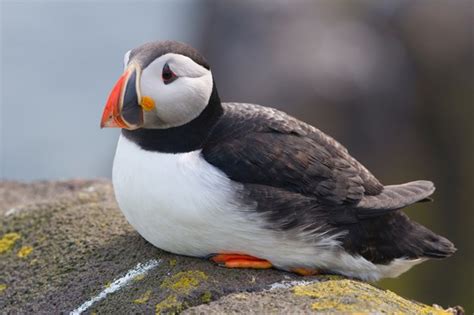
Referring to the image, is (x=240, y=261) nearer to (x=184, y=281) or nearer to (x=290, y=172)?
(x=184, y=281)

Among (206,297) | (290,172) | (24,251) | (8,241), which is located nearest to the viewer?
(206,297)

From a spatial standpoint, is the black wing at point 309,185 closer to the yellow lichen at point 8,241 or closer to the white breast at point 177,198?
the white breast at point 177,198

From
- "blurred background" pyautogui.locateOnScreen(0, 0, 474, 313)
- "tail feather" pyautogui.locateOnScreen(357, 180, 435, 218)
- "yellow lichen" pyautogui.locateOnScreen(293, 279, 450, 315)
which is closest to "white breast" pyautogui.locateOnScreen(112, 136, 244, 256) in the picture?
"yellow lichen" pyautogui.locateOnScreen(293, 279, 450, 315)

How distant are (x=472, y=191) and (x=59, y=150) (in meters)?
8.86

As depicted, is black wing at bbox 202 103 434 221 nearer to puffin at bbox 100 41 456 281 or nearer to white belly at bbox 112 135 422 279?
puffin at bbox 100 41 456 281

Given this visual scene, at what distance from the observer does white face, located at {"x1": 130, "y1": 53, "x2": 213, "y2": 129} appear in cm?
396

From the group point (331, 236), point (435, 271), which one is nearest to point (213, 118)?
point (331, 236)

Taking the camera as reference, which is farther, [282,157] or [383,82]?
[383,82]

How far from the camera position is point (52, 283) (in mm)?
4305

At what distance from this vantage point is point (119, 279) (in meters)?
4.16

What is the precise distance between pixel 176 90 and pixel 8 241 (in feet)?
5.02

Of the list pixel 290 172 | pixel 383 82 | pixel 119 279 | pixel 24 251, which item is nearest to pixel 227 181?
pixel 290 172

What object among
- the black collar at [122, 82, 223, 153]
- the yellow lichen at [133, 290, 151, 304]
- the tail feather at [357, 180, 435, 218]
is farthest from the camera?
the tail feather at [357, 180, 435, 218]

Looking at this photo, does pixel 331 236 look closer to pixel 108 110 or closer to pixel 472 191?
pixel 108 110
